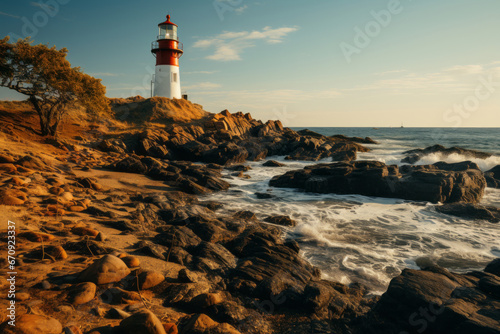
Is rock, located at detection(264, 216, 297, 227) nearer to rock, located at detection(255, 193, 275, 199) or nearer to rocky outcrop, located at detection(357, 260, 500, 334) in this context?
rock, located at detection(255, 193, 275, 199)

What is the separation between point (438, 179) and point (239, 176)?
1227cm

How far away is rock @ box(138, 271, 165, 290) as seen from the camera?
16.9ft

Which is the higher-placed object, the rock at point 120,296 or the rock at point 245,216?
the rock at point 120,296

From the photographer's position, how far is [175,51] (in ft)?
121

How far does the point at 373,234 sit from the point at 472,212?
578 centimetres

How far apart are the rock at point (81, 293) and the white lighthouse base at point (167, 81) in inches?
1485

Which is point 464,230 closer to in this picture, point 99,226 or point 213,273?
point 213,273

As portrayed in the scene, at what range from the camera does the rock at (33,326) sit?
3305 millimetres

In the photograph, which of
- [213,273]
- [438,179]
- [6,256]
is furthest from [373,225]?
[6,256]

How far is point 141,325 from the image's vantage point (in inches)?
144

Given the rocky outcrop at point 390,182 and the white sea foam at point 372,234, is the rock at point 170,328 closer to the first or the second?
the white sea foam at point 372,234

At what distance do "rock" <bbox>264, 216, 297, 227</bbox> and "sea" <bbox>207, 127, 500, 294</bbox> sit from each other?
31 cm

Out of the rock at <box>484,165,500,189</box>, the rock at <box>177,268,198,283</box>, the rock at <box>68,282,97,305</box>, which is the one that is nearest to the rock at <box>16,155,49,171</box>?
the rock at <box>68,282,97,305</box>

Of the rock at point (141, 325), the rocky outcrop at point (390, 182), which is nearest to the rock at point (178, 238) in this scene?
the rock at point (141, 325)
